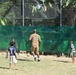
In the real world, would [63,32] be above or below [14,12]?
below

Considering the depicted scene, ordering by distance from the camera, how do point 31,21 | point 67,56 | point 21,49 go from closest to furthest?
point 67,56 < point 21,49 < point 31,21

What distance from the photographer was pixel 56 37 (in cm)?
2412

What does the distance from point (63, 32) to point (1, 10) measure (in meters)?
9.12

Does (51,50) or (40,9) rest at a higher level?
(40,9)

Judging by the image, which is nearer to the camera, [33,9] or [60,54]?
[60,54]

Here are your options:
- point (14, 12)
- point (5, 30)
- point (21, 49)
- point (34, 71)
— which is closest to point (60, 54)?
point (21, 49)

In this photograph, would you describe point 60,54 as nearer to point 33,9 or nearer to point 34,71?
point 33,9

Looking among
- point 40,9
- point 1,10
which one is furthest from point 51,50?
point 1,10

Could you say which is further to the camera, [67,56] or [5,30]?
[5,30]

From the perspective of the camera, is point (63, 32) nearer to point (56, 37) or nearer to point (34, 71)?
point (56, 37)

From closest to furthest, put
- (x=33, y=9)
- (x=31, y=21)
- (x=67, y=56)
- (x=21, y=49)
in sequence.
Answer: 1. (x=67, y=56)
2. (x=21, y=49)
3. (x=33, y=9)
4. (x=31, y=21)

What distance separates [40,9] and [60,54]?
650 cm

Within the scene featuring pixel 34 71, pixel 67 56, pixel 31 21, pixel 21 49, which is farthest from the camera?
pixel 31 21

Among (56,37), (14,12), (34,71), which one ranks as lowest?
(34,71)
